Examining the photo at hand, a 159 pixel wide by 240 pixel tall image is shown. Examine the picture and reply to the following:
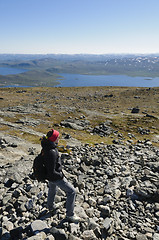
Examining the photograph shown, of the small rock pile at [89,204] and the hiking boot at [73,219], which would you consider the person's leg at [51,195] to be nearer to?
the small rock pile at [89,204]

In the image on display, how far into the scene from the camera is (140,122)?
38.4 metres

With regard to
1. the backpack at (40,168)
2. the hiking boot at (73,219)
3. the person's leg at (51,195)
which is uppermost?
the backpack at (40,168)

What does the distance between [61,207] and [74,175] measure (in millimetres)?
4041

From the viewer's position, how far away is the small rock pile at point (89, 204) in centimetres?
704

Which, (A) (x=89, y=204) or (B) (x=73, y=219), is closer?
(B) (x=73, y=219)

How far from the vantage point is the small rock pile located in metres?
7.04

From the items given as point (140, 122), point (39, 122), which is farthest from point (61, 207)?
point (140, 122)

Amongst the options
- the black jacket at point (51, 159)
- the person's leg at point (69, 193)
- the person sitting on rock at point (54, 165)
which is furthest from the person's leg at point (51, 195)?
the black jacket at point (51, 159)

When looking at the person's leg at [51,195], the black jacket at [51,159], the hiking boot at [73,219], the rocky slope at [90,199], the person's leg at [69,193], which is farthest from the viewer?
the person's leg at [51,195]

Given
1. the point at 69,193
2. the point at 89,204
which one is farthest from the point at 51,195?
the point at 89,204

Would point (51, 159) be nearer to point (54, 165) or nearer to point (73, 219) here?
point (54, 165)

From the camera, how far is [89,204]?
30.9ft

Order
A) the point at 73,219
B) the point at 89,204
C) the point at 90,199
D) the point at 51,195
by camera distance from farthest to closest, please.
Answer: the point at 90,199 < the point at 89,204 < the point at 51,195 < the point at 73,219

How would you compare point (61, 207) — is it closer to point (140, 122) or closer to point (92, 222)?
point (92, 222)
